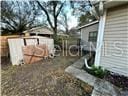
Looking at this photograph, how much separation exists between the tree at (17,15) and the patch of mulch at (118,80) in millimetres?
15238

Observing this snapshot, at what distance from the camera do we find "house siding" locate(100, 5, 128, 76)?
14.3 ft

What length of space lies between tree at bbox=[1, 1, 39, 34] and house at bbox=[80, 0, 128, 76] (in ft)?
46.4

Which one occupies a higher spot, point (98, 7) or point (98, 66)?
point (98, 7)

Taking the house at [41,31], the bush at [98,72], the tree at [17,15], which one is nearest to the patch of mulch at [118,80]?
the bush at [98,72]

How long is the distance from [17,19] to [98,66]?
697 inches

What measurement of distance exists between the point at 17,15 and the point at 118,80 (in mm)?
18268

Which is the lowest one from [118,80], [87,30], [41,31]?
[118,80]

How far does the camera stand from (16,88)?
4254 mm

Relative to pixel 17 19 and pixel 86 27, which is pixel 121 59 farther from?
pixel 17 19

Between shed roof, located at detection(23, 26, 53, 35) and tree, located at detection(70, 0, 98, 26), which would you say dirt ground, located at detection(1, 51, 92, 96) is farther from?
shed roof, located at detection(23, 26, 53, 35)

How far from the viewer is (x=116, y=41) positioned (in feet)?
15.3

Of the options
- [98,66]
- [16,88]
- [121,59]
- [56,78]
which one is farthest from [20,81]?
[121,59]

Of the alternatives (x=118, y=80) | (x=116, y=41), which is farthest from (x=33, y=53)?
(x=118, y=80)

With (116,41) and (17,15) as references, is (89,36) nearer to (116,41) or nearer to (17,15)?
(116,41)
